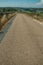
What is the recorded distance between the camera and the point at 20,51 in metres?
11.5

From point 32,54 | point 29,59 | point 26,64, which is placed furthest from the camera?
point 32,54

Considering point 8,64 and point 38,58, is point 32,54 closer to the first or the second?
point 38,58

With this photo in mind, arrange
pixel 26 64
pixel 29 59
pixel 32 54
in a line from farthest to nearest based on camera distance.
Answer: pixel 32 54
pixel 29 59
pixel 26 64

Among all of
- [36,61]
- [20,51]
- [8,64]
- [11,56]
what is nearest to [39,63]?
[36,61]

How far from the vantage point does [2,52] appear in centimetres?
1121

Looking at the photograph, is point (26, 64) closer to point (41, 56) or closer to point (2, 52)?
point (41, 56)

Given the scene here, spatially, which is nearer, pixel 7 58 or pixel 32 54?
pixel 7 58

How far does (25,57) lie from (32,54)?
685mm

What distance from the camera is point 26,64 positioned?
28.7ft

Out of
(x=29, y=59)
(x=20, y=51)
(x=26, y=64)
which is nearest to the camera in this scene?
(x=26, y=64)

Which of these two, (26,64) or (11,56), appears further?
(11,56)

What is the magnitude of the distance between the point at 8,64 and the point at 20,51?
2677mm

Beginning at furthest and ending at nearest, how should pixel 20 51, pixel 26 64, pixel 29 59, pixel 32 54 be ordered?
pixel 20 51
pixel 32 54
pixel 29 59
pixel 26 64

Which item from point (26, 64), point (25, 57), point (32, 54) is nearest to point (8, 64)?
point (26, 64)
